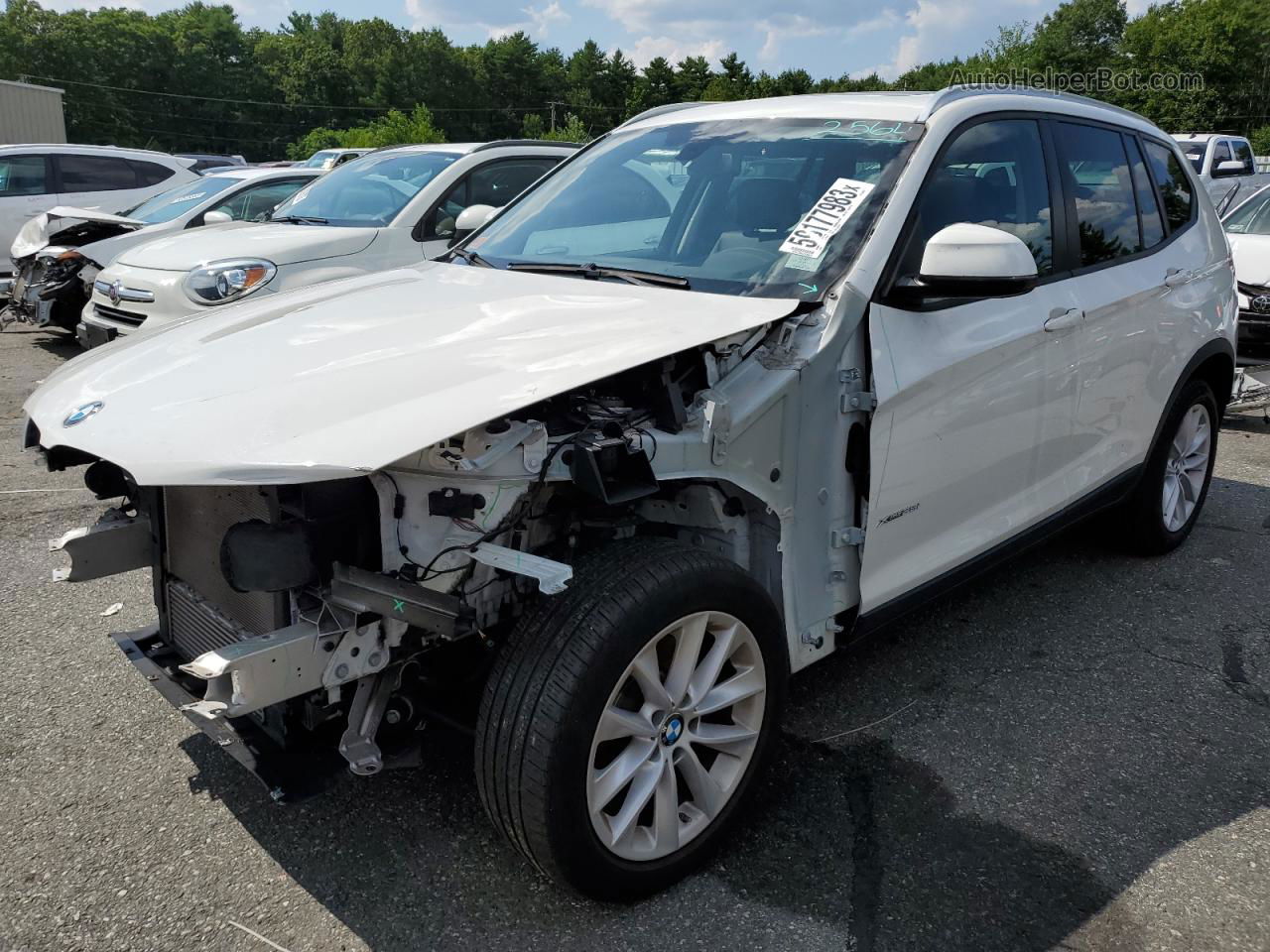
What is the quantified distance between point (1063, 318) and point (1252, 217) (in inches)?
300

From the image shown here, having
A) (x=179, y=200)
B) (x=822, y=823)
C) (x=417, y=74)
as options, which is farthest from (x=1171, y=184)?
(x=417, y=74)

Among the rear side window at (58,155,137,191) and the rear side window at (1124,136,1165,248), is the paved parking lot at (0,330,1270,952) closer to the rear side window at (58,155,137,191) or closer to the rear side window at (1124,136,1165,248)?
the rear side window at (1124,136,1165,248)

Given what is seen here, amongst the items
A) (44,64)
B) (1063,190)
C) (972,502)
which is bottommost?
(972,502)

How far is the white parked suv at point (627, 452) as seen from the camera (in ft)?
6.96

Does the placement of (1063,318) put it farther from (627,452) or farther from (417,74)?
(417,74)

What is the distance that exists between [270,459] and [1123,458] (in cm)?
338

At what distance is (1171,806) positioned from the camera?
2.80 meters

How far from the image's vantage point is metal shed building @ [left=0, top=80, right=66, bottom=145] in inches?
1091

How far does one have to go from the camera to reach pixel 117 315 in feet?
23.0

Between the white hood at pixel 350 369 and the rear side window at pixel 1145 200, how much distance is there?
2205mm

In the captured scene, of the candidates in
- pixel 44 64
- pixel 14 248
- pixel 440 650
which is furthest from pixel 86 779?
pixel 44 64

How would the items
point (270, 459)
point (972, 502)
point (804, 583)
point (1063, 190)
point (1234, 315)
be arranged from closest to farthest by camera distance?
point (270, 459)
point (804, 583)
point (972, 502)
point (1063, 190)
point (1234, 315)

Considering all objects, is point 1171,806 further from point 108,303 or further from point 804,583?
point 108,303

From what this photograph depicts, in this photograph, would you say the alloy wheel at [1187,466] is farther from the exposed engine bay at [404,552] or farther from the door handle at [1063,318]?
the exposed engine bay at [404,552]
